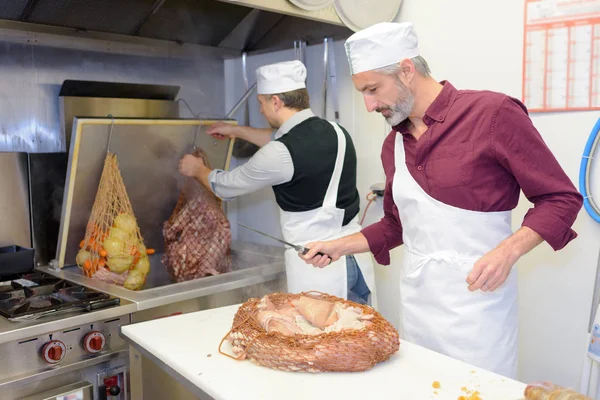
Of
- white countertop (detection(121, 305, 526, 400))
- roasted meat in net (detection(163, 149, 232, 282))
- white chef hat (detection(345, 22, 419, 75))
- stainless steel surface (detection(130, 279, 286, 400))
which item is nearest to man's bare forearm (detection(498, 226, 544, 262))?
white countertop (detection(121, 305, 526, 400))

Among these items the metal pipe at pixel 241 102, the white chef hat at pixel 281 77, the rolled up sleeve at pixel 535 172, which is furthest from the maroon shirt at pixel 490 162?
the metal pipe at pixel 241 102

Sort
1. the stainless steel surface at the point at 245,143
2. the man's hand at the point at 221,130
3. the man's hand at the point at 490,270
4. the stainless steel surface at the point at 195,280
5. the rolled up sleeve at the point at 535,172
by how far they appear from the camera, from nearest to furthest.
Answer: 1. the man's hand at the point at 490,270
2. the rolled up sleeve at the point at 535,172
3. the stainless steel surface at the point at 195,280
4. the man's hand at the point at 221,130
5. the stainless steel surface at the point at 245,143

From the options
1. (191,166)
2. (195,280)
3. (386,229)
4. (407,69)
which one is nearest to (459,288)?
(386,229)

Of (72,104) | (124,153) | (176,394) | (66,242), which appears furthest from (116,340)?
(72,104)

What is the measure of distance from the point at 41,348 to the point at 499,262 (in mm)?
1425

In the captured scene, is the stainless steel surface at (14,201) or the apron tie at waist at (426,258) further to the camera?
the stainless steel surface at (14,201)

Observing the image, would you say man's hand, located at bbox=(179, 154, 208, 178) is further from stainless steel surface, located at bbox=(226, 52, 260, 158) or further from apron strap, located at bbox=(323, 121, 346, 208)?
apron strap, located at bbox=(323, 121, 346, 208)

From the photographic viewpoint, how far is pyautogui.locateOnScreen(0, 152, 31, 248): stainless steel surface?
2.48 m

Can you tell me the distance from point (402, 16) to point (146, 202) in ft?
Answer: 4.95

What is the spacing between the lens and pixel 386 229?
2.07 metres

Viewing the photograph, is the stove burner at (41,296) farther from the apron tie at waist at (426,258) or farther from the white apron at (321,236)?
the apron tie at waist at (426,258)

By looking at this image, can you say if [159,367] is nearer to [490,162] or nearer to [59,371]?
[59,371]

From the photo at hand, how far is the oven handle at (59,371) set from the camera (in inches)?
70.4

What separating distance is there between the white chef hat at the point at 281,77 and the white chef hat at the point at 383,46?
2.47 ft
